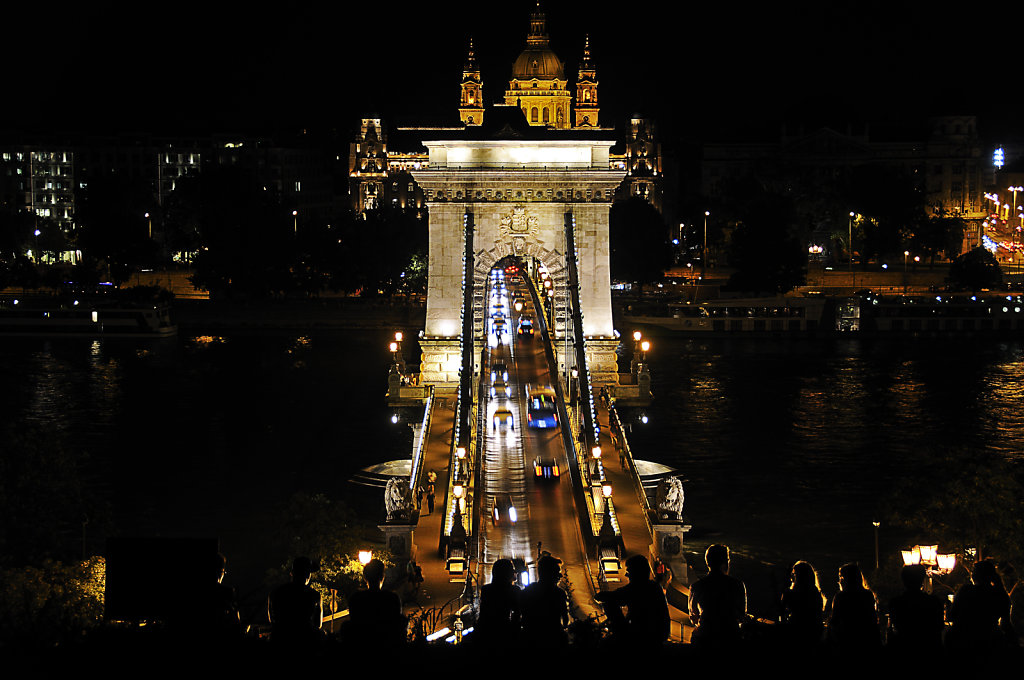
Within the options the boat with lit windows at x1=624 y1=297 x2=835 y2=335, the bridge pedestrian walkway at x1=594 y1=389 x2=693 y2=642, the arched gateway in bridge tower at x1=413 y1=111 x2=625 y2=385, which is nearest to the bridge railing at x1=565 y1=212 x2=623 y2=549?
the bridge pedestrian walkway at x1=594 y1=389 x2=693 y2=642

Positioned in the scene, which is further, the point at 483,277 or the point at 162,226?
the point at 162,226

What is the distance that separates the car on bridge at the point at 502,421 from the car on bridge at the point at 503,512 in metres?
10.7

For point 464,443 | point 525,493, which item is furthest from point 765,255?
point 525,493

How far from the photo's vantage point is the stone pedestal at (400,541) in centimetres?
2902

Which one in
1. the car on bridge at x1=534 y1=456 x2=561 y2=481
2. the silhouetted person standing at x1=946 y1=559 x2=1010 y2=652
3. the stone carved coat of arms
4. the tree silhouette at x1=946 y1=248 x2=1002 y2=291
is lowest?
the car on bridge at x1=534 y1=456 x2=561 y2=481

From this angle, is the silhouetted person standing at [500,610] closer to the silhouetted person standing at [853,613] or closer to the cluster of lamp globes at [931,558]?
the silhouetted person standing at [853,613]

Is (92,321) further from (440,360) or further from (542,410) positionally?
(542,410)

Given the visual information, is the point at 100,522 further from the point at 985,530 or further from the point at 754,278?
the point at 754,278

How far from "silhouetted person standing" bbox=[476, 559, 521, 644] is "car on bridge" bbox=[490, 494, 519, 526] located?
20.3 metres

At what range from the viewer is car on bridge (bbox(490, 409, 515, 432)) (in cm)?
4526

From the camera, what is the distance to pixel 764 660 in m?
10.2

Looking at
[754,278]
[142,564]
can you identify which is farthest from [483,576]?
[754,278]

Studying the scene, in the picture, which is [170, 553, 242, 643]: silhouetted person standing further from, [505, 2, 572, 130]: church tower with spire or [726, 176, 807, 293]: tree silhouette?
[505, 2, 572, 130]: church tower with spire

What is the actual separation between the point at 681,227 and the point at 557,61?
16.9 m
